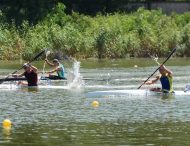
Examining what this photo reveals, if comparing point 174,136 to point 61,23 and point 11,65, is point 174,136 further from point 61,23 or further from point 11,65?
point 61,23

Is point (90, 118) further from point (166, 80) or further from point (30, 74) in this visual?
point (30, 74)

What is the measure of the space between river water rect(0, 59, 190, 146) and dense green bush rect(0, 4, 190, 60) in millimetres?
23434

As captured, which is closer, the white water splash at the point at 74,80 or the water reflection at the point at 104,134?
the water reflection at the point at 104,134

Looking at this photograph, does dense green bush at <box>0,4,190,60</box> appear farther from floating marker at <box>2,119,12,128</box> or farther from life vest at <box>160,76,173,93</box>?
floating marker at <box>2,119,12,128</box>

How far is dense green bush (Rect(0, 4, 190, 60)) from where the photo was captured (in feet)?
203

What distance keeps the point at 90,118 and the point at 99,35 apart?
39444mm

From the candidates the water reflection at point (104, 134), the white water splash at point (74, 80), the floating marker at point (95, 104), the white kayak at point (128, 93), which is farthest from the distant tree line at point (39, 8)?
the water reflection at point (104, 134)

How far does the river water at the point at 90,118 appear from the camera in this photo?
2100cm

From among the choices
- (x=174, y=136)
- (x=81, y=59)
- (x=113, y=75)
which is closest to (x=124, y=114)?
(x=174, y=136)

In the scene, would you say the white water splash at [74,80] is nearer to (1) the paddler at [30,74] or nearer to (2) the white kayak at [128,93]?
(1) the paddler at [30,74]

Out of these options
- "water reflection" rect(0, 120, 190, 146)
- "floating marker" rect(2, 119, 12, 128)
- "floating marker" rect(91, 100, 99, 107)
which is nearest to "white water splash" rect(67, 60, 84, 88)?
"floating marker" rect(91, 100, 99, 107)

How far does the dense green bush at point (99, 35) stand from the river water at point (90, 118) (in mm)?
23434

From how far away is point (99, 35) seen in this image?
2539 inches

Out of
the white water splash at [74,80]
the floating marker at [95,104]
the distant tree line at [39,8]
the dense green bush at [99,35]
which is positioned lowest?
the floating marker at [95,104]
